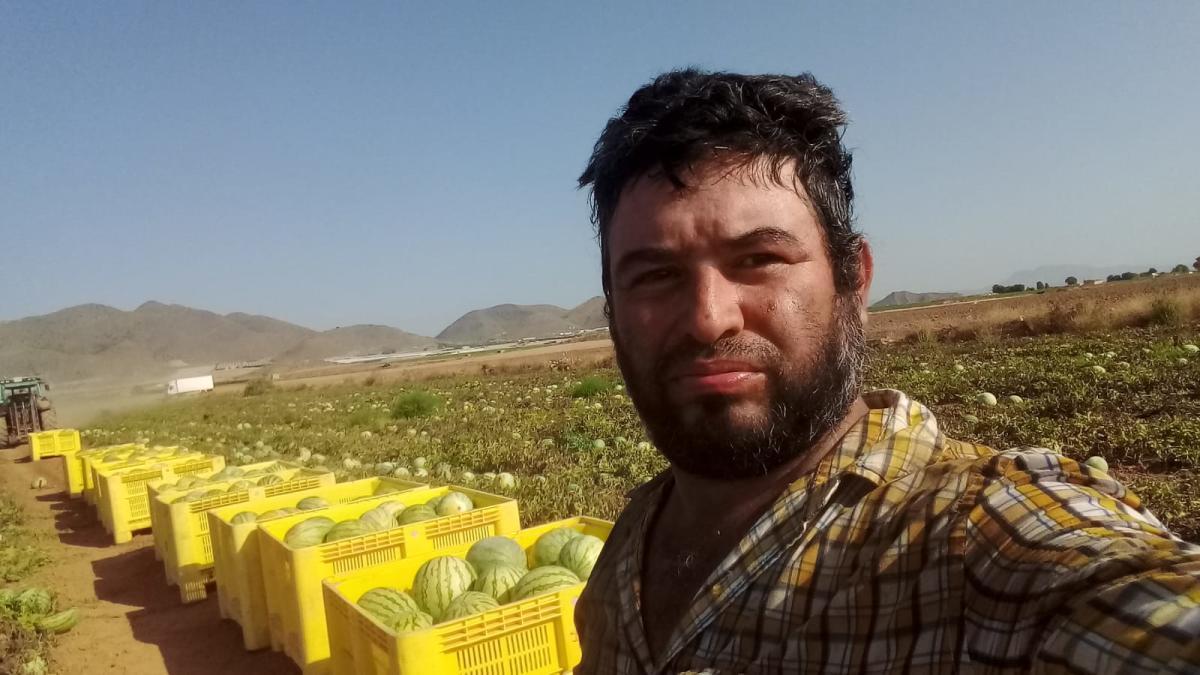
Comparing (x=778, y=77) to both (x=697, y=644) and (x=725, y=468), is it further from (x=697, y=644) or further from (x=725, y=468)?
(x=697, y=644)

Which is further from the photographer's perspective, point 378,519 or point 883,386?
point 883,386

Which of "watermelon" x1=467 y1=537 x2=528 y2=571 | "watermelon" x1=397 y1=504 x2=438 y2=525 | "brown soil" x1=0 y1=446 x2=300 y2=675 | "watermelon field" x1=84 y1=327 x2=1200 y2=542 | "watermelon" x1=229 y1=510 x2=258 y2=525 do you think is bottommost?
"brown soil" x1=0 y1=446 x2=300 y2=675

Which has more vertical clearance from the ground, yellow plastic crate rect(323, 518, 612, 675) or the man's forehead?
the man's forehead

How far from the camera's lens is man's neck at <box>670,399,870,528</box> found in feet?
5.41

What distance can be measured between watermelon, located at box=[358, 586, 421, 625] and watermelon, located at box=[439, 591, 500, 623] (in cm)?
24

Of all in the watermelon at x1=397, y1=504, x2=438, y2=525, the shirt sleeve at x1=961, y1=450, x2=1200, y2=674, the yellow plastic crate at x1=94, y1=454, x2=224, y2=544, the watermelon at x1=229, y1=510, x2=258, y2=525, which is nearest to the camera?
the shirt sleeve at x1=961, y1=450, x2=1200, y2=674

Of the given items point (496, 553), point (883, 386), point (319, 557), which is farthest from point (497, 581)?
point (883, 386)

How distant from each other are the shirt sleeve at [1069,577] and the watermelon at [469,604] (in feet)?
10.4

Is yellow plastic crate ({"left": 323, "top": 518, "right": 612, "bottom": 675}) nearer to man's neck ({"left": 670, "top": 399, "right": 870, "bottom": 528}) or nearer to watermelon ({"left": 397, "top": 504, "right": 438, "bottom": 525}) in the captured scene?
watermelon ({"left": 397, "top": 504, "right": 438, "bottom": 525})

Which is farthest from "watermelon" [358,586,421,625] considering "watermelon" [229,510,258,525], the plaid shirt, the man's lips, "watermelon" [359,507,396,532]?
the man's lips

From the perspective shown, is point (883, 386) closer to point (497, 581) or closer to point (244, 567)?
point (497, 581)

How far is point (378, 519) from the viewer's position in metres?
5.75

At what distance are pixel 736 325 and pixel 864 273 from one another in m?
0.50

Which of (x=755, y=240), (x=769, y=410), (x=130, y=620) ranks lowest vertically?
(x=130, y=620)
